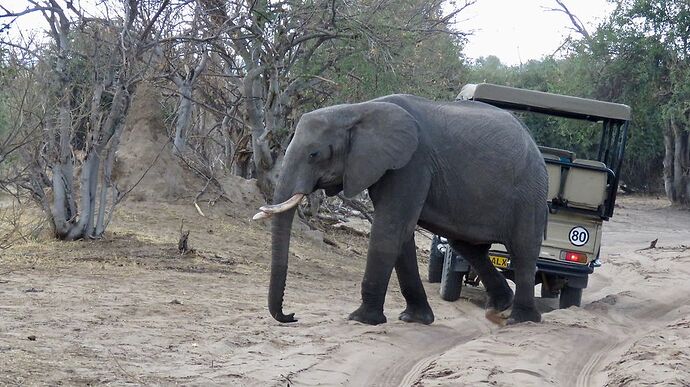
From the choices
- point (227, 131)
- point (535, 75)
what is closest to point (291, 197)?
point (227, 131)

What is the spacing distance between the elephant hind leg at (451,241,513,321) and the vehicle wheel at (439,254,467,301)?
3.84 ft

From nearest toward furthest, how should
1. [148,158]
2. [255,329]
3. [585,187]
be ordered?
1. [255,329]
2. [585,187]
3. [148,158]

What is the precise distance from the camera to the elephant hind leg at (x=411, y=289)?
1012cm

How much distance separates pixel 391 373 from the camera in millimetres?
7801

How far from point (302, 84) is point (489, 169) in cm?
831

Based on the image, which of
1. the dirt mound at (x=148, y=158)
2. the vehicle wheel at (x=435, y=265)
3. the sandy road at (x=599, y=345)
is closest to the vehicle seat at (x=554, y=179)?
the sandy road at (x=599, y=345)

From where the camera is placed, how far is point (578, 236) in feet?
40.7

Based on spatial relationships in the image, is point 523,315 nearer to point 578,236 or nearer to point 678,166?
point 578,236

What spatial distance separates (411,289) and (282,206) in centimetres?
173

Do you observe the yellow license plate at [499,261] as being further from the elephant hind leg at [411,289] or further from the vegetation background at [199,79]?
the vegetation background at [199,79]

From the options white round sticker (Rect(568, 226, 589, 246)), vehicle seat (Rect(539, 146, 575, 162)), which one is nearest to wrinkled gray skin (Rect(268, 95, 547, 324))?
white round sticker (Rect(568, 226, 589, 246))

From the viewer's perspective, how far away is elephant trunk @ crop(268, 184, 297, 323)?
29.3 ft

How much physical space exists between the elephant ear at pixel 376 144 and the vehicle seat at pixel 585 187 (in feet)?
10.1

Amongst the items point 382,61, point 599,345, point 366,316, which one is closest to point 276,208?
point 366,316
